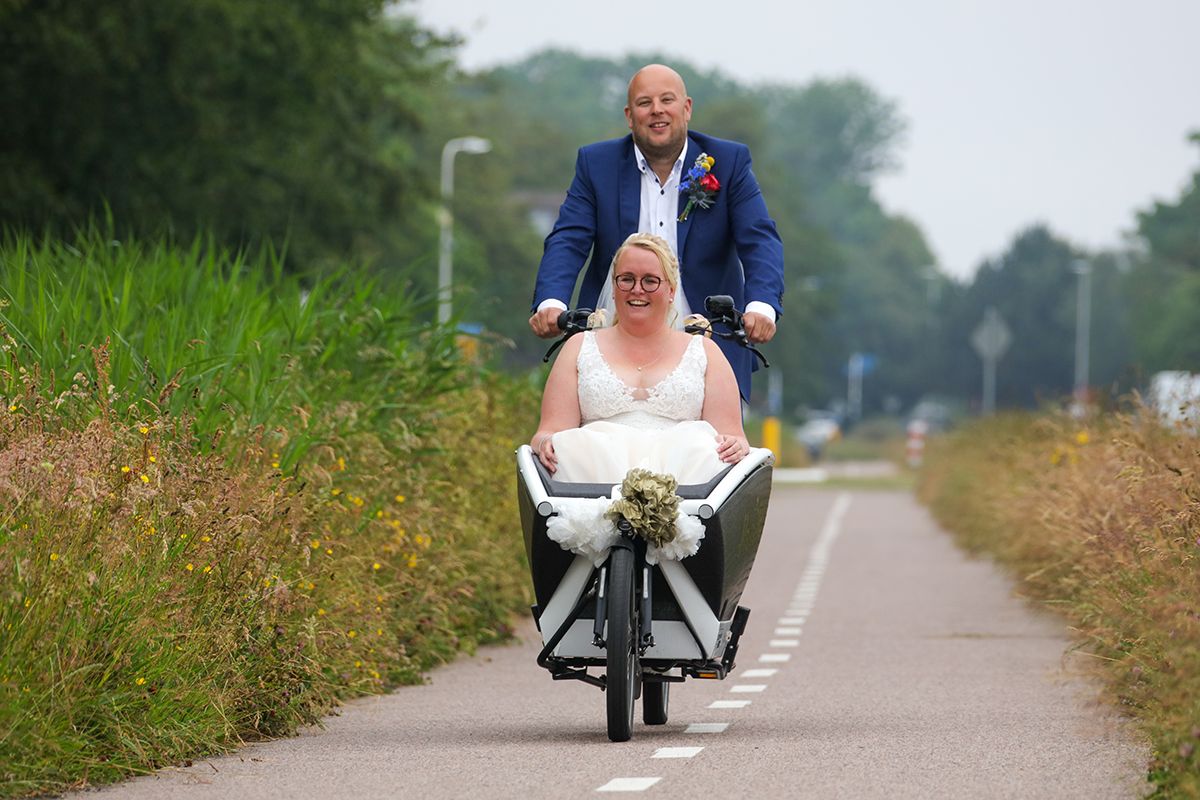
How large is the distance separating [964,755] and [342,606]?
9.86ft

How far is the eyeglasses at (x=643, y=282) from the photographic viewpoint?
9047 millimetres

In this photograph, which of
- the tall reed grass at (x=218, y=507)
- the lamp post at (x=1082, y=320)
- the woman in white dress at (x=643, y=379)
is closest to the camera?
the tall reed grass at (x=218, y=507)

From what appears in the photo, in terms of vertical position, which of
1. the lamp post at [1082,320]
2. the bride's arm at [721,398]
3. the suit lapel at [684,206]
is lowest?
the lamp post at [1082,320]

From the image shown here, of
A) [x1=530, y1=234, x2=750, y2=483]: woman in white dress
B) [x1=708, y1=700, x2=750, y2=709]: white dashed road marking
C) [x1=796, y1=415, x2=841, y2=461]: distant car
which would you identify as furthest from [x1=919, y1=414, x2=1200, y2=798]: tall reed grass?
[x1=796, y1=415, x2=841, y2=461]: distant car

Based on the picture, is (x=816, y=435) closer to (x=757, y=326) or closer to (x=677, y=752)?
(x=757, y=326)

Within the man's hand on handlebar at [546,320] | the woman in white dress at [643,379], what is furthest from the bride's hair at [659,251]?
the man's hand on handlebar at [546,320]

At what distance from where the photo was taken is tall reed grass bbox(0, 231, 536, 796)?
299 inches

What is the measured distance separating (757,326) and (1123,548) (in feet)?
9.53

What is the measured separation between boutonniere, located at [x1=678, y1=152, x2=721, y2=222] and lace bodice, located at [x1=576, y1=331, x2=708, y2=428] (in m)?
0.70

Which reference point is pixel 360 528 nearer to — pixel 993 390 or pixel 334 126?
pixel 334 126

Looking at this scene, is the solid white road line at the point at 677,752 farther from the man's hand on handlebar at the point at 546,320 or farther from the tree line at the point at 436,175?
the tree line at the point at 436,175

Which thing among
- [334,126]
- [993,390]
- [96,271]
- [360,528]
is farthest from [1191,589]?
[993,390]

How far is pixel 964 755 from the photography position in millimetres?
8508

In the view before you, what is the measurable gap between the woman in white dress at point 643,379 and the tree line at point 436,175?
173 inches
